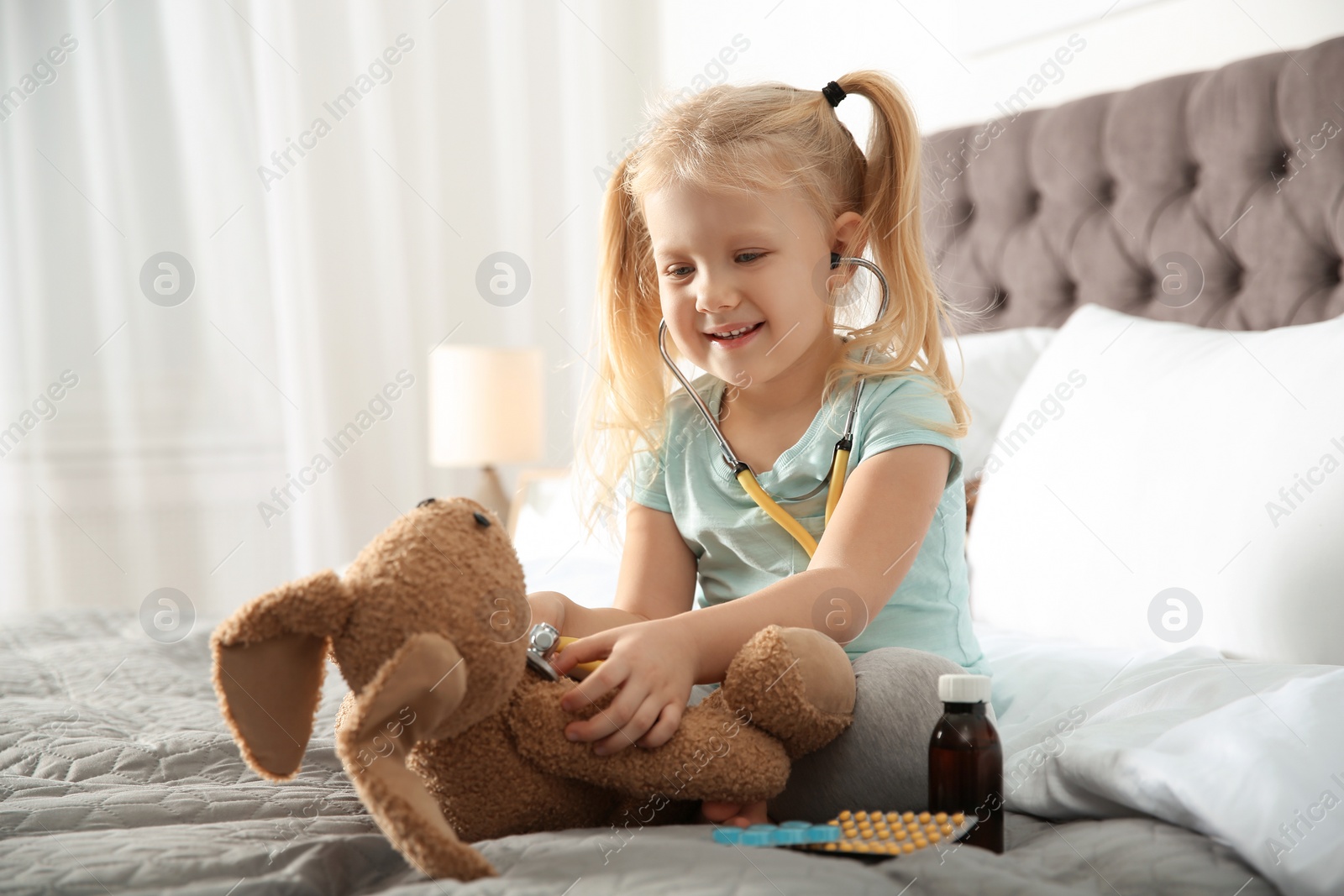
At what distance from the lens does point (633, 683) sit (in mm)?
729

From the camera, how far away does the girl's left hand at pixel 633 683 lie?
709mm

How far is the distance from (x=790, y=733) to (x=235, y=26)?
8.76 feet

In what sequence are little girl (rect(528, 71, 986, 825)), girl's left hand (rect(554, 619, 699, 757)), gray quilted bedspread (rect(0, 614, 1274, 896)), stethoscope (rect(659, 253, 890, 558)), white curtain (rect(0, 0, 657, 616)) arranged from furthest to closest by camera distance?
white curtain (rect(0, 0, 657, 616)), stethoscope (rect(659, 253, 890, 558)), little girl (rect(528, 71, 986, 825)), girl's left hand (rect(554, 619, 699, 757)), gray quilted bedspread (rect(0, 614, 1274, 896))

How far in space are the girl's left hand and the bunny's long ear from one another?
0.17 meters

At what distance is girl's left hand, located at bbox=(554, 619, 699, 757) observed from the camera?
Answer: 0.71 meters

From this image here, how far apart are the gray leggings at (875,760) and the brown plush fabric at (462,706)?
21mm

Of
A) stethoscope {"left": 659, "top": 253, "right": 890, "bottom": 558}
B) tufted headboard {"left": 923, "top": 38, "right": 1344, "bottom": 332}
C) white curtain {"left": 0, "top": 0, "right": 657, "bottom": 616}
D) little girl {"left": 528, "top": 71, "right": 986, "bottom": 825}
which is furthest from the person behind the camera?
white curtain {"left": 0, "top": 0, "right": 657, "bottom": 616}

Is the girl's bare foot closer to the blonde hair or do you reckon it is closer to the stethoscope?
the stethoscope

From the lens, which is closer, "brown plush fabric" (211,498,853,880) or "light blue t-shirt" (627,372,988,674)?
"brown plush fabric" (211,498,853,880)

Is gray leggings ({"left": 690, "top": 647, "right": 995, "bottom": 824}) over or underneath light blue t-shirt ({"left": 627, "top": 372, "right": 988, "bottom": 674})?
underneath

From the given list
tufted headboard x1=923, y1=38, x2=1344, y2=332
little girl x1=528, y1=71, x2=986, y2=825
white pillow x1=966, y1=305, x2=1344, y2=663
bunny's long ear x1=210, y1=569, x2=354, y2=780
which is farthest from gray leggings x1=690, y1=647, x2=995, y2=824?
tufted headboard x1=923, y1=38, x2=1344, y2=332

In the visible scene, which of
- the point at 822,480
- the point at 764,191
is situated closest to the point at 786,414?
the point at 822,480

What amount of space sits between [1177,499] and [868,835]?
663 mm

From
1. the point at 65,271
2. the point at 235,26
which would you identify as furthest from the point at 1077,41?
the point at 65,271
